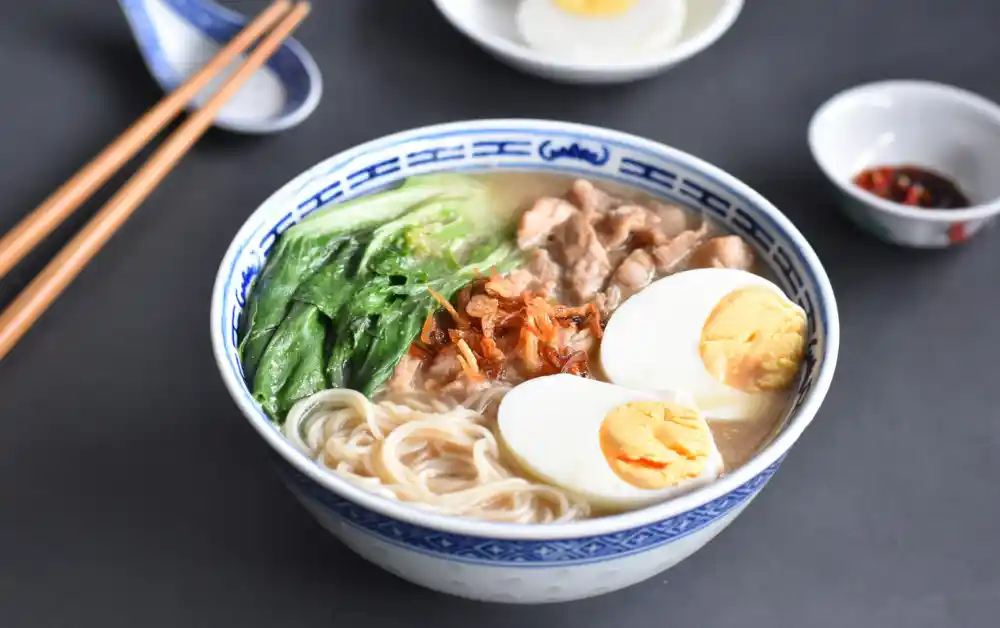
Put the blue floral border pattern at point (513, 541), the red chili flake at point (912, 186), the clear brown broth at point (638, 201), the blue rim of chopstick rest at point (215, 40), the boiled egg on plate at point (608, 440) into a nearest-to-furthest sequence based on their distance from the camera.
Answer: the blue floral border pattern at point (513, 541) → the boiled egg on plate at point (608, 440) → the clear brown broth at point (638, 201) → the red chili flake at point (912, 186) → the blue rim of chopstick rest at point (215, 40)

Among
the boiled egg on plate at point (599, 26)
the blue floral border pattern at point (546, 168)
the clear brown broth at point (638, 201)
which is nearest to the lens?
the clear brown broth at point (638, 201)

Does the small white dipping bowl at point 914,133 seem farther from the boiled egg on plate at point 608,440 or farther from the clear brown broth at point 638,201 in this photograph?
the boiled egg on plate at point 608,440

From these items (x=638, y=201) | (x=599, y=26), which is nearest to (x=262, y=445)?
(x=638, y=201)

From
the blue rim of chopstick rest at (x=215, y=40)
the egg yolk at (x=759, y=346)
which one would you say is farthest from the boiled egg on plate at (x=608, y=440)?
the blue rim of chopstick rest at (x=215, y=40)

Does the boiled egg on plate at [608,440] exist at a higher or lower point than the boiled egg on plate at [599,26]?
lower

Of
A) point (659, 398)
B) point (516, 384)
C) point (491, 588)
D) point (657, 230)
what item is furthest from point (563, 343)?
point (491, 588)

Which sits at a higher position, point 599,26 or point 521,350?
point 599,26

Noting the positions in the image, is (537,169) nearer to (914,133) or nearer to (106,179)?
(106,179)
